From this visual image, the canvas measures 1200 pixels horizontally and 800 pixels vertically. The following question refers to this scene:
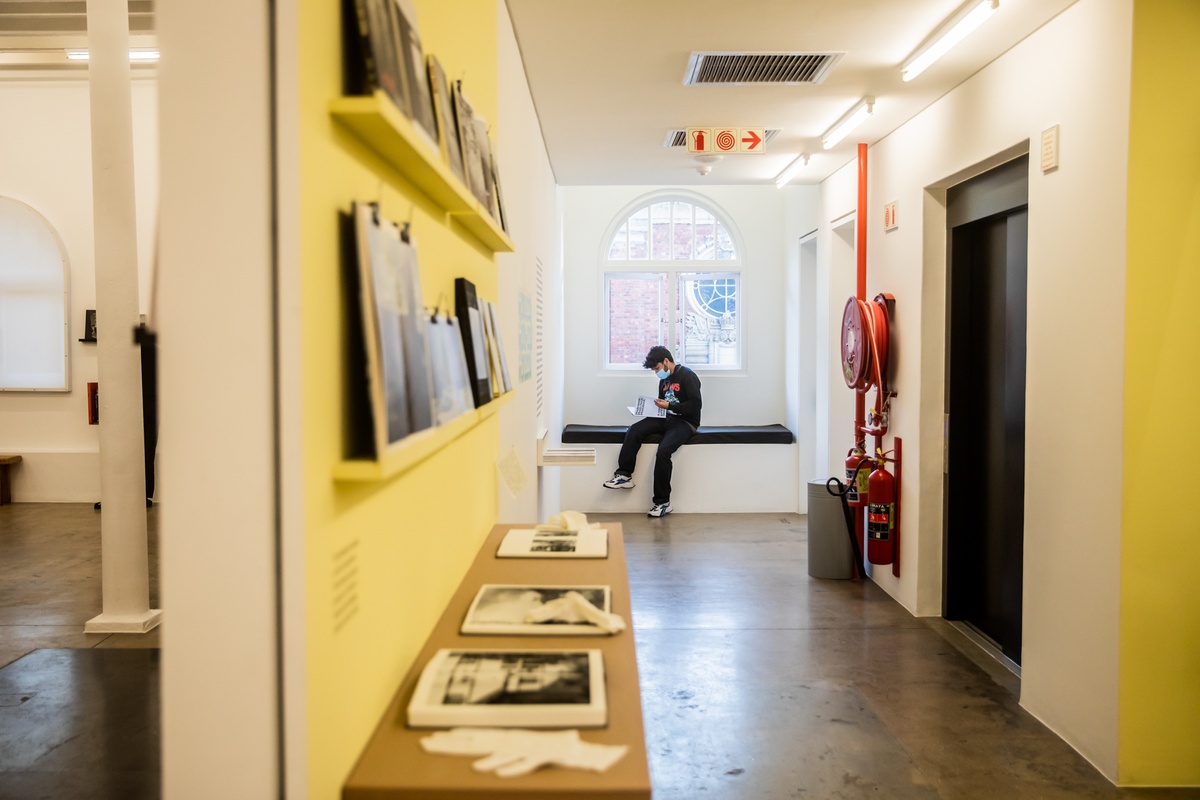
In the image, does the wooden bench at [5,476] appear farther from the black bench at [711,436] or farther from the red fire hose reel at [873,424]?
the red fire hose reel at [873,424]

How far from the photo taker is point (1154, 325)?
2748 millimetres

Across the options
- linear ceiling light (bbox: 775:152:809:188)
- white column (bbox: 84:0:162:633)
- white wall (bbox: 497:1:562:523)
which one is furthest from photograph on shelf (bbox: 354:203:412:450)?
linear ceiling light (bbox: 775:152:809:188)

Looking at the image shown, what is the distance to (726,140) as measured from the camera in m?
5.01

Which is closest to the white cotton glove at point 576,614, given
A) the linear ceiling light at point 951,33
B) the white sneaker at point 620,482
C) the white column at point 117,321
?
the linear ceiling light at point 951,33

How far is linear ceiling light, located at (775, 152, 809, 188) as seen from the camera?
5.61m

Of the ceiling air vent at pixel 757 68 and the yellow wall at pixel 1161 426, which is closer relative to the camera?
the yellow wall at pixel 1161 426

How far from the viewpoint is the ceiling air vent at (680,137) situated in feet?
16.6

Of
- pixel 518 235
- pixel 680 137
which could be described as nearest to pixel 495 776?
pixel 518 235

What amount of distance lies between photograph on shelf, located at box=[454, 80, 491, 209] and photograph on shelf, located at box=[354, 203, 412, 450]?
0.76 metres

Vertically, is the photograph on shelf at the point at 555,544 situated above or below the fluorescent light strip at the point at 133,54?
below

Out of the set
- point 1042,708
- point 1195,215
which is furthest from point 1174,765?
point 1195,215

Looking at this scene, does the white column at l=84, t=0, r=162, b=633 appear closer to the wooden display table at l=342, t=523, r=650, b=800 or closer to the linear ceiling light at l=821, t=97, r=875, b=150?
the wooden display table at l=342, t=523, r=650, b=800

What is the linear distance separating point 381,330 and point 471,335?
917 mm

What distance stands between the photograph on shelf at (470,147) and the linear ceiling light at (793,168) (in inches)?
150
